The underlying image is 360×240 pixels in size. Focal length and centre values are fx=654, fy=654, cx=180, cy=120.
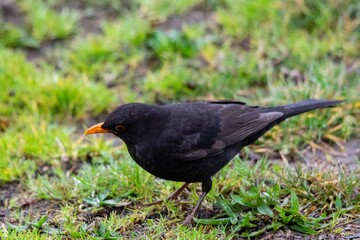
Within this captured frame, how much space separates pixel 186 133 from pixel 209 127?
226 millimetres

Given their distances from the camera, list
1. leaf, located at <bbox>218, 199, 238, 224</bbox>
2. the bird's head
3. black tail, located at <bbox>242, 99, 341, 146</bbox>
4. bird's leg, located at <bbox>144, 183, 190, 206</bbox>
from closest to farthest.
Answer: leaf, located at <bbox>218, 199, 238, 224</bbox> < the bird's head < bird's leg, located at <bbox>144, 183, 190, 206</bbox> < black tail, located at <bbox>242, 99, 341, 146</bbox>

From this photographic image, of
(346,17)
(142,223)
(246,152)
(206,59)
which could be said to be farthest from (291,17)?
(142,223)

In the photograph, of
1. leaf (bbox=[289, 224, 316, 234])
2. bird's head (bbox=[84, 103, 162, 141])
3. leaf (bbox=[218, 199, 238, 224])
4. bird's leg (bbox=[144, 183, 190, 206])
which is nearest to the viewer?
leaf (bbox=[289, 224, 316, 234])

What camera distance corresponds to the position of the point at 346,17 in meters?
8.10

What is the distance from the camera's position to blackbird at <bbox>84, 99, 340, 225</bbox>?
5133 mm

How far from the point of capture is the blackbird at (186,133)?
513 cm

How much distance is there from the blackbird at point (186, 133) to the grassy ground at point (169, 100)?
33 centimetres

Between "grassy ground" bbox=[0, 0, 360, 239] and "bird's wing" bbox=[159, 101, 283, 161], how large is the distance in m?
0.41

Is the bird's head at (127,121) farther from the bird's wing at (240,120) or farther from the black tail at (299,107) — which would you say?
the black tail at (299,107)

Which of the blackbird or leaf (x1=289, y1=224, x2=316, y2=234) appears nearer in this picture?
leaf (x1=289, y1=224, x2=316, y2=234)

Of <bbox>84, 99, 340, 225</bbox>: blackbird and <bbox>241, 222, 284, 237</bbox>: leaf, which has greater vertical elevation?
<bbox>84, 99, 340, 225</bbox>: blackbird

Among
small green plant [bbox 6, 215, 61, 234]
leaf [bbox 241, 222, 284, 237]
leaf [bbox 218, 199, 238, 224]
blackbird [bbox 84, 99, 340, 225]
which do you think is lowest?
small green plant [bbox 6, 215, 61, 234]

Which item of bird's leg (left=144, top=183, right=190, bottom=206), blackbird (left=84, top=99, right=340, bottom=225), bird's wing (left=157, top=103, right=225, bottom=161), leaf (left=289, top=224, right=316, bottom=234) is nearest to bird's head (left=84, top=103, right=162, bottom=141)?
blackbird (left=84, top=99, right=340, bottom=225)

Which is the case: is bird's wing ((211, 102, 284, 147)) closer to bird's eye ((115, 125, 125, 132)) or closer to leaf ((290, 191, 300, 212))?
leaf ((290, 191, 300, 212))
